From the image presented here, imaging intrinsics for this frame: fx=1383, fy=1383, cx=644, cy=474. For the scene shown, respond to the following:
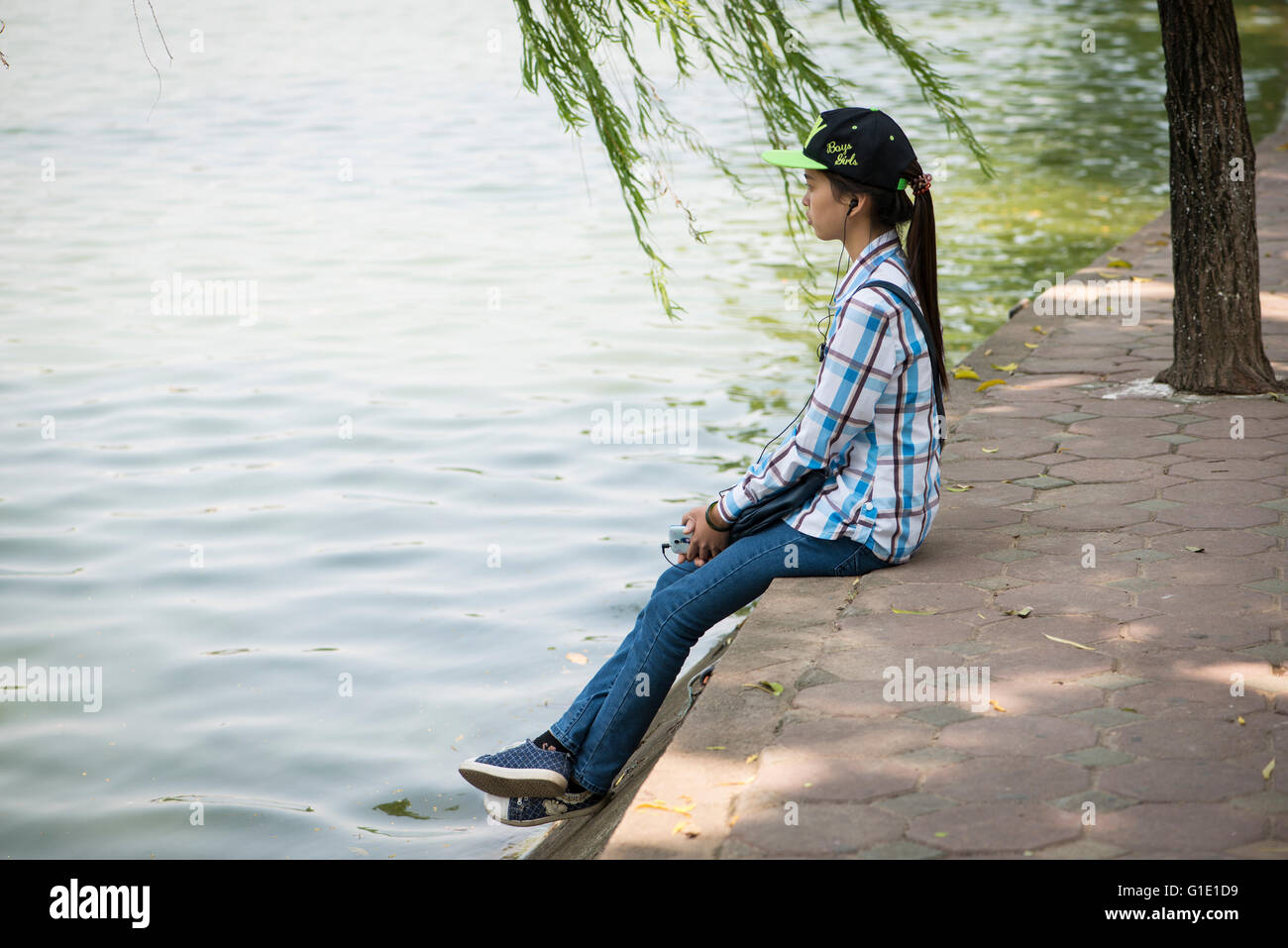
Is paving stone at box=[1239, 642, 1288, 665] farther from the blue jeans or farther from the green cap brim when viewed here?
the green cap brim

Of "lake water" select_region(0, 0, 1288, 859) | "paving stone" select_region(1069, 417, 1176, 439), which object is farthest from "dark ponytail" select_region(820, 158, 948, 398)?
"lake water" select_region(0, 0, 1288, 859)

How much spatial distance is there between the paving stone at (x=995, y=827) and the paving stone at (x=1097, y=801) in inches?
1.1

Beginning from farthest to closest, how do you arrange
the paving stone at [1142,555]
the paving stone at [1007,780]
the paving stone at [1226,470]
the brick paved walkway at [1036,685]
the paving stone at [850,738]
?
the paving stone at [1226,470] → the paving stone at [1142,555] → the paving stone at [850,738] → the paving stone at [1007,780] → the brick paved walkway at [1036,685]

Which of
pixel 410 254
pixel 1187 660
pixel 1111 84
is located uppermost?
pixel 1187 660

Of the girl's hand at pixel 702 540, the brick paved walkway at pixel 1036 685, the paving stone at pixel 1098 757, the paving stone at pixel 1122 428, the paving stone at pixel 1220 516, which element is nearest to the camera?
the brick paved walkway at pixel 1036 685

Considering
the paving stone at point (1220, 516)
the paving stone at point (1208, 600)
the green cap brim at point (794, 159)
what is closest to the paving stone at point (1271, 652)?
the paving stone at point (1208, 600)

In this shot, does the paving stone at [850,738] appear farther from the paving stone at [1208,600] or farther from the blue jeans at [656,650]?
the paving stone at [1208,600]

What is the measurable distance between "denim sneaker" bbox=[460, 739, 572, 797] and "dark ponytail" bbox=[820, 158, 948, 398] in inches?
63.0

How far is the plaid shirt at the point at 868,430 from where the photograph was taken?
3.90 meters

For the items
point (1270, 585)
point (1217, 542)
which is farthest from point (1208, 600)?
point (1217, 542)

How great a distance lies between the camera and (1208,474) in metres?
5.25

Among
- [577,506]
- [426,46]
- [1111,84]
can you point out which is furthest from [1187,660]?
[426,46]
